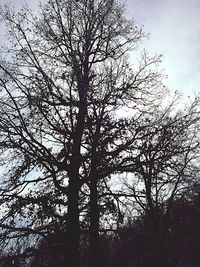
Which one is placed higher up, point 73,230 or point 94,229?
point 94,229

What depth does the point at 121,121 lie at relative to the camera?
9398 mm

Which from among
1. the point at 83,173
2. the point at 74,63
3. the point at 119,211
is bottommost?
the point at 119,211

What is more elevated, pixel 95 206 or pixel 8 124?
pixel 8 124

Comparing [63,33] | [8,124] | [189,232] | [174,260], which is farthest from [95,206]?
[174,260]

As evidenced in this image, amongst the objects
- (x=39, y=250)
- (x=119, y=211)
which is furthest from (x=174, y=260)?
(x=39, y=250)

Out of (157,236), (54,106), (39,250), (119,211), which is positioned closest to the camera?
(39,250)

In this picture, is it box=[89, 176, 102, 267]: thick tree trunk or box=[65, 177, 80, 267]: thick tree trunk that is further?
box=[89, 176, 102, 267]: thick tree trunk

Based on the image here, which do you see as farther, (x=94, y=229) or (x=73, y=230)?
(x=94, y=229)

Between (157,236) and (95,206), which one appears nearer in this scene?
(157,236)

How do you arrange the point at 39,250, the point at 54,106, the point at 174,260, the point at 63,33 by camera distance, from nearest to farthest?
the point at 39,250 < the point at 54,106 < the point at 63,33 < the point at 174,260

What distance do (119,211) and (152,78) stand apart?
4718 mm

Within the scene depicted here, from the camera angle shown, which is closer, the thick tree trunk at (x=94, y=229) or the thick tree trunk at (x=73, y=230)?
the thick tree trunk at (x=73, y=230)

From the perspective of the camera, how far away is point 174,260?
120ft

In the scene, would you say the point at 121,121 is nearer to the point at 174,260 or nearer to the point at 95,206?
the point at 95,206
